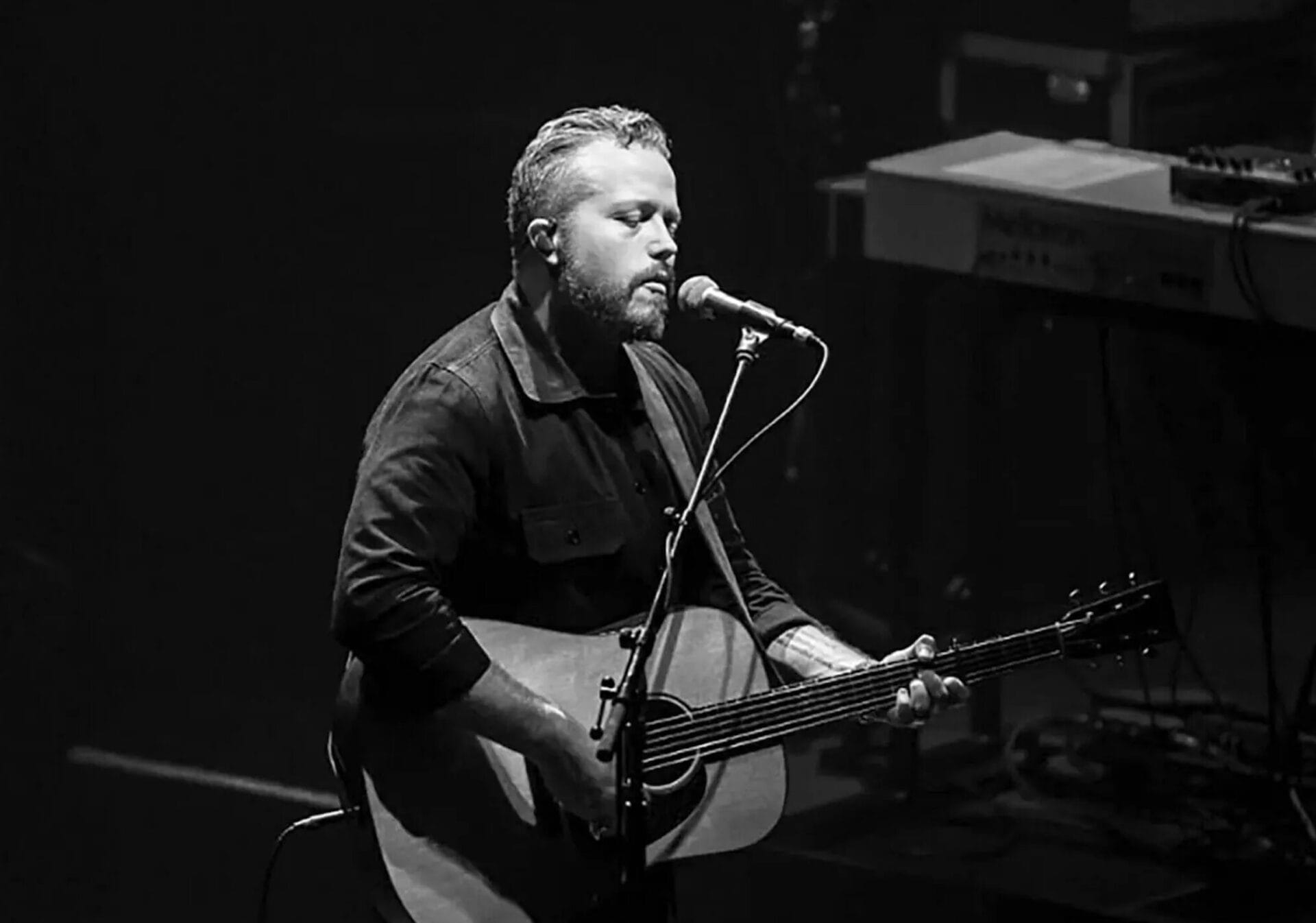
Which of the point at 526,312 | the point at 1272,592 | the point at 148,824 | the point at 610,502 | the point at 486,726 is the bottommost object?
the point at 148,824

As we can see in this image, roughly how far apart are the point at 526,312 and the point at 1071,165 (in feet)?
5.92

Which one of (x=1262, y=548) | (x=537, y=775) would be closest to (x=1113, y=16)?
(x=1262, y=548)

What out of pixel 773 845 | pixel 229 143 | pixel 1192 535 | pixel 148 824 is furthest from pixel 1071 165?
pixel 148 824

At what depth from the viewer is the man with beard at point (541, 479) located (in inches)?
135

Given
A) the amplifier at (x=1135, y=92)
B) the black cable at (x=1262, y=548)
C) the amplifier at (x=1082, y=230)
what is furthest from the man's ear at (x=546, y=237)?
the amplifier at (x=1135, y=92)

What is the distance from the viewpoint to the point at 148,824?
5.50 metres

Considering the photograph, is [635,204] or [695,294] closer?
[695,294]

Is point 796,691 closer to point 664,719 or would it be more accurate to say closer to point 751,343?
point 664,719

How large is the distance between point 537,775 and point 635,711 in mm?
357

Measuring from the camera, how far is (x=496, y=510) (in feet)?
11.6

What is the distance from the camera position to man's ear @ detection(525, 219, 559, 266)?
356 cm

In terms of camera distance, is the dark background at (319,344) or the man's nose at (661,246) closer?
the man's nose at (661,246)

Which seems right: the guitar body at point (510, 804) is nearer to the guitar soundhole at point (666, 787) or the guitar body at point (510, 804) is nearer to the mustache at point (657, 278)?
the guitar soundhole at point (666, 787)

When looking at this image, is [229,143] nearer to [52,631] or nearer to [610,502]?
[52,631]
